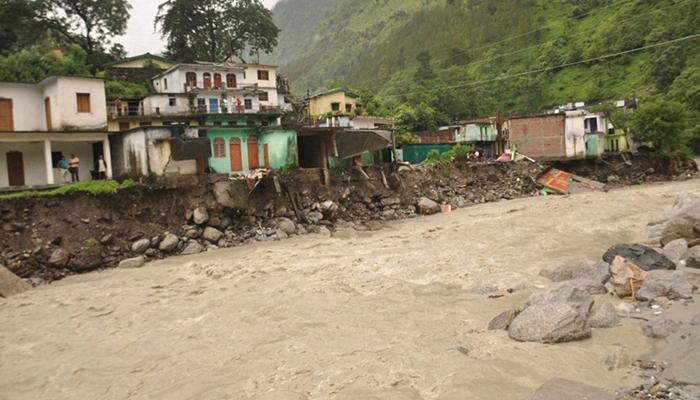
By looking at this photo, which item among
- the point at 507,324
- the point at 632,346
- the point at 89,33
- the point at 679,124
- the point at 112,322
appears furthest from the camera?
the point at 89,33

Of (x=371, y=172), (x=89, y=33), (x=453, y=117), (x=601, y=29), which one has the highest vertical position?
(x=601, y=29)

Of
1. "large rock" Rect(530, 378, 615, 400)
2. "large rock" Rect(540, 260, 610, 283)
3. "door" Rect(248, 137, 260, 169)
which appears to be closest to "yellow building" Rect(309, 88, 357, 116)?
"door" Rect(248, 137, 260, 169)

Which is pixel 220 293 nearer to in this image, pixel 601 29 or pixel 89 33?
pixel 89 33

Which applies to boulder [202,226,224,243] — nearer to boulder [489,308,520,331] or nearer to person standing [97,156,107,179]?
person standing [97,156,107,179]

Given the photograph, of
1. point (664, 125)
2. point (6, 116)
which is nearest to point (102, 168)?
point (6, 116)

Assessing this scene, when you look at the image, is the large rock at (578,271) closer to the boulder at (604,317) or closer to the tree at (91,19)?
the boulder at (604,317)

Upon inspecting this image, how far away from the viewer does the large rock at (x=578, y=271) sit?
40.7ft

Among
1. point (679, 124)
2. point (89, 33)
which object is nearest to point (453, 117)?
point (679, 124)

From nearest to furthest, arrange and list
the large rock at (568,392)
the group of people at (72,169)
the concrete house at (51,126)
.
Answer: the large rock at (568,392), the group of people at (72,169), the concrete house at (51,126)

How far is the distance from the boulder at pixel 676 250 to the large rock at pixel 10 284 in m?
20.2

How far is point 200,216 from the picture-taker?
77.1 feet

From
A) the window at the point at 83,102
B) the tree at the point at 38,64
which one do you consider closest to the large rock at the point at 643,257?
the window at the point at 83,102

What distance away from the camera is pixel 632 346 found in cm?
804

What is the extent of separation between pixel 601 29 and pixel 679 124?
50841 millimetres
